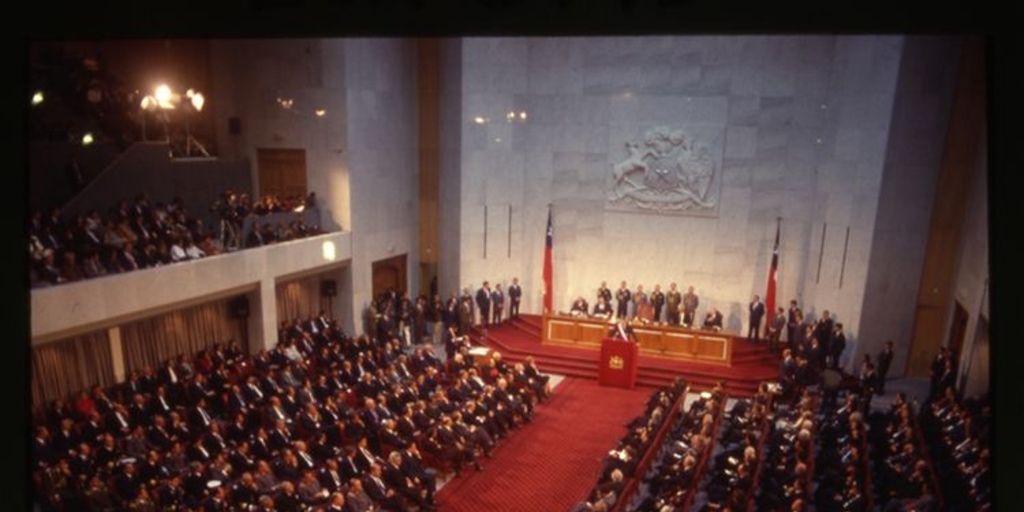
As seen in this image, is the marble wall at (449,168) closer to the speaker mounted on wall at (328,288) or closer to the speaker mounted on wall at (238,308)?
the speaker mounted on wall at (328,288)

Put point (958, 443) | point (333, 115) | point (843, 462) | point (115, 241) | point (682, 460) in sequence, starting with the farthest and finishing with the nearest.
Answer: point (333, 115)
point (115, 241)
point (682, 460)
point (843, 462)
point (958, 443)

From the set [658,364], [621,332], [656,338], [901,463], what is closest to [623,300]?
[656,338]

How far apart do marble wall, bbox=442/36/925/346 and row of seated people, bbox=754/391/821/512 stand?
15.8 ft

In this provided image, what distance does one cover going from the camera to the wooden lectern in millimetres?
13281

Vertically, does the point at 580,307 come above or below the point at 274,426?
above

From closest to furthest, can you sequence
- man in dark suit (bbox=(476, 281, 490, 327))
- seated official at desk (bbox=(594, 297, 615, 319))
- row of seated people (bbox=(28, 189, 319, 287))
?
row of seated people (bbox=(28, 189, 319, 287)), seated official at desk (bbox=(594, 297, 615, 319)), man in dark suit (bbox=(476, 281, 490, 327))

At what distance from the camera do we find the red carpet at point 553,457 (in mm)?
9289

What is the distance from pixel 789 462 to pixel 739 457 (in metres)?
0.65

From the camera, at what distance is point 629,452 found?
9289mm

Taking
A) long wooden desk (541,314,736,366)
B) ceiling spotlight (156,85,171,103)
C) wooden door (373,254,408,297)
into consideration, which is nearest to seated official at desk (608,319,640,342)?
long wooden desk (541,314,736,366)

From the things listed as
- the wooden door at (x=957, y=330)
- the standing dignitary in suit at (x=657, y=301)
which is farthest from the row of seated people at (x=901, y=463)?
the standing dignitary in suit at (x=657, y=301)

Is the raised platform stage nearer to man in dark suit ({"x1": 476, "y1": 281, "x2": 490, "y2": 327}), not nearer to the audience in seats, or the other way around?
man in dark suit ({"x1": 476, "y1": 281, "x2": 490, "y2": 327})

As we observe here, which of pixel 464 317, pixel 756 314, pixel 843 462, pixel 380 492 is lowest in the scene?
pixel 380 492

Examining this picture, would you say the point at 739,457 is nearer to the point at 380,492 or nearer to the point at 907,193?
the point at 380,492
